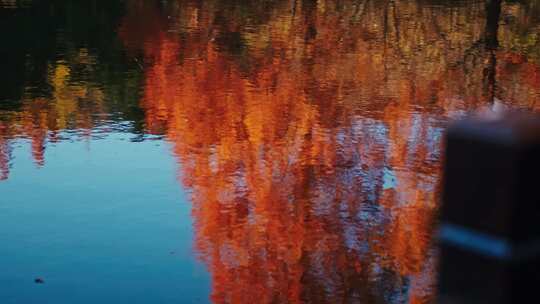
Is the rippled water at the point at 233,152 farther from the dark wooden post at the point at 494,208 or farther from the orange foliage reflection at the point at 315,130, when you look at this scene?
the dark wooden post at the point at 494,208

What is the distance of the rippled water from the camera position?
18.5 ft

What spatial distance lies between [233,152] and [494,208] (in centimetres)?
761

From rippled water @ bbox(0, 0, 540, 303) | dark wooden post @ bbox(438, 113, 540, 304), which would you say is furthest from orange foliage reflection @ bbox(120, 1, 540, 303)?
dark wooden post @ bbox(438, 113, 540, 304)

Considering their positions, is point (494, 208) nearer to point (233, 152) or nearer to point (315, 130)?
point (233, 152)

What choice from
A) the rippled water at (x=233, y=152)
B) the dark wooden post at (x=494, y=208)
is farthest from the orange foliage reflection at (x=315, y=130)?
the dark wooden post at (x=494, y=208)

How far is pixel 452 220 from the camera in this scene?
919 mm

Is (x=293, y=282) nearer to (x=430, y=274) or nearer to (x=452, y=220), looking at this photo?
(x=430, y=274)

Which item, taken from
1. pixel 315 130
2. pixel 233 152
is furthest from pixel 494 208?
pixel 315 130

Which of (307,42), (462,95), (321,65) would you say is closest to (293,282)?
(462,95)

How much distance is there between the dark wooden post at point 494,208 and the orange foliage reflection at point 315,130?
434 centimetres

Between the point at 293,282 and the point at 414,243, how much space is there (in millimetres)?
1127

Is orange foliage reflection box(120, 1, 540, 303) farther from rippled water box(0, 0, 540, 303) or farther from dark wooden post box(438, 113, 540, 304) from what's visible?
dark wooden post box(438, 113, 540, 304)

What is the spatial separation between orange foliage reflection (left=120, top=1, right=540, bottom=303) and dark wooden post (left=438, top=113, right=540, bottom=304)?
4342mm

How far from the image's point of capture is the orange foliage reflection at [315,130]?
585 cm
